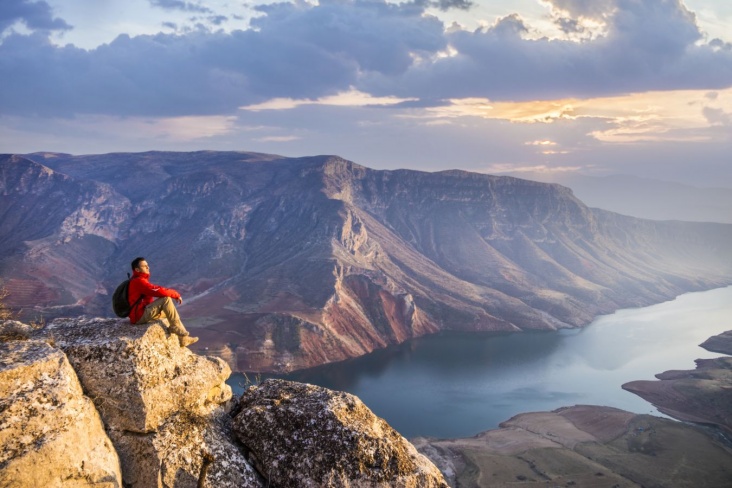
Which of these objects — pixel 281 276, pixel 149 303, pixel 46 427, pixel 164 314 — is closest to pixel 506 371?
pixel 281 276

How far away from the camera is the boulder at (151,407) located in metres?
10.5

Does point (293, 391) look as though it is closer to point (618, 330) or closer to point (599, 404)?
point (599, 404)

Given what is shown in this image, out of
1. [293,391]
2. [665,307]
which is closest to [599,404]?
[293,391]

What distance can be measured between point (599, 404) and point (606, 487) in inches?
1466

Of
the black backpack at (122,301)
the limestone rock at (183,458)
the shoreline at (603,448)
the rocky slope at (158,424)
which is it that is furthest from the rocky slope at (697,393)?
the black backpack at (122,301)

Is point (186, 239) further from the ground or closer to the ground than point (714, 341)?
further from the ground

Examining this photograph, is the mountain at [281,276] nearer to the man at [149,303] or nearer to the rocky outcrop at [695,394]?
the rocky outcrop at [695,394]

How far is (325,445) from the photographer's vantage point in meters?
11.3

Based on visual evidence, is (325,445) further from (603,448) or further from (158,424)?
(603,448)

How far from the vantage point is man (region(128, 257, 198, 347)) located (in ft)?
40.3

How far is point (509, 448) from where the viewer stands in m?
62.1

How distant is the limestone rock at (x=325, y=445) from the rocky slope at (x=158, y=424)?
0.08 feet

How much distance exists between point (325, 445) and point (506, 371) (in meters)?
101

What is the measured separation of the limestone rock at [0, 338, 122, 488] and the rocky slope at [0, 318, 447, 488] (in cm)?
2
